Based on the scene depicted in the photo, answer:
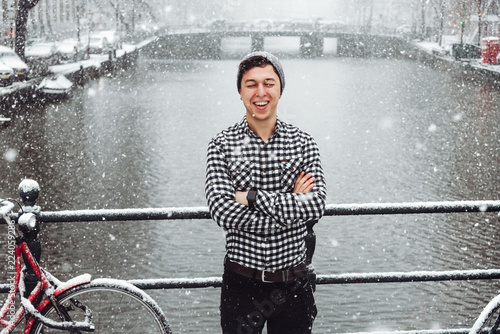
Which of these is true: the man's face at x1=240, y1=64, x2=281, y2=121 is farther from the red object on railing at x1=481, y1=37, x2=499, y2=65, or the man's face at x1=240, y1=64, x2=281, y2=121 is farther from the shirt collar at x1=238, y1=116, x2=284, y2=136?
the red object on railing at x1=481, y1=37, x2=499, y2=65

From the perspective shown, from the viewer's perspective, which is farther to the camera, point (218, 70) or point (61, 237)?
point (218, 70)

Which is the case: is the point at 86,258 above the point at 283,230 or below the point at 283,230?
below

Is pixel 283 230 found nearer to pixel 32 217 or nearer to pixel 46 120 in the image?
pixel 32 217

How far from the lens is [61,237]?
39.3 ft

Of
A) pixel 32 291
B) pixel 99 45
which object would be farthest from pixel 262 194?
pixel 99 45

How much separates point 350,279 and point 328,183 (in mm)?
12268

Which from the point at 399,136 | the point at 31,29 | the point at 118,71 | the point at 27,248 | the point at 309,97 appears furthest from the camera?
the point at 31,29

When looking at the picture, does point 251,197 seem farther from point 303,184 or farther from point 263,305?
point 263,305

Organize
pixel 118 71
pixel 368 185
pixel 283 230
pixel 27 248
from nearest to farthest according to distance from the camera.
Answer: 1. pixel 283 230
2. pixel 27 248
3. pixel 368 185
4. pixel 118 71

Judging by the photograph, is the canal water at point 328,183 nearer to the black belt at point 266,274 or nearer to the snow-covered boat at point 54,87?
the snow-covered boat at point 54,87

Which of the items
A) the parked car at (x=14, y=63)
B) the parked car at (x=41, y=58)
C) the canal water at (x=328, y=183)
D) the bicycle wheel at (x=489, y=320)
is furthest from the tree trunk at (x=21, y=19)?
the bicycle wheel at (x=489, y=320)

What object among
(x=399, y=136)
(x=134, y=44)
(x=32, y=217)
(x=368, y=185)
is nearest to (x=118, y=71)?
(x=134, y=44)

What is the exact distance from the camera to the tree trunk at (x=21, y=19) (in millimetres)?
29234

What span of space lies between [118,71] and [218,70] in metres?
10.0
